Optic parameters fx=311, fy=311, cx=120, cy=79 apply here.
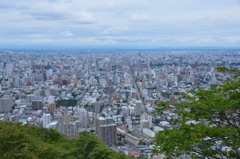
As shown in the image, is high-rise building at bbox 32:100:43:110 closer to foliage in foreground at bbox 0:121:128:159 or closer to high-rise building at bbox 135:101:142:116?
high-rise building at bbox 135:101:142:116

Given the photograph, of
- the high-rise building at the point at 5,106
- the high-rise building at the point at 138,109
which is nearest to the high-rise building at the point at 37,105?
the high-rise building at the point at 5,106

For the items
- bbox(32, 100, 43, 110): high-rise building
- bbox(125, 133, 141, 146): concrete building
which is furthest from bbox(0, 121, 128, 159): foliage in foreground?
bbox(32, 100, 43, 110): high-rise building

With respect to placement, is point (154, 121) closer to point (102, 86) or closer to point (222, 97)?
point (102, 86)

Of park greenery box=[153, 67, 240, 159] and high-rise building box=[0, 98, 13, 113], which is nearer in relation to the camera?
park greenery box=[153, 67, 240, 159]

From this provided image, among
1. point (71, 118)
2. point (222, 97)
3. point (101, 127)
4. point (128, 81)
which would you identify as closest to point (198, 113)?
point (222, 97)

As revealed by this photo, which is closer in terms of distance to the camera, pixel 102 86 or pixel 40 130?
pixel 40 130

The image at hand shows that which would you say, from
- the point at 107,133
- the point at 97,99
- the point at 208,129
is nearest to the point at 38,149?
the point at 208,129

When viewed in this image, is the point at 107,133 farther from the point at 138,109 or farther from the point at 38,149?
the point at 38,149

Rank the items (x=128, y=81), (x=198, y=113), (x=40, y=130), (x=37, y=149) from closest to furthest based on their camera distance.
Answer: (x=198, y=113), (x=37, y=149), (x=40, y=130), (x=128, y=81)
